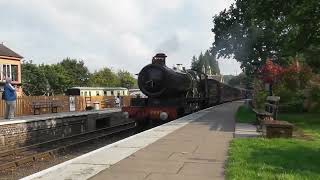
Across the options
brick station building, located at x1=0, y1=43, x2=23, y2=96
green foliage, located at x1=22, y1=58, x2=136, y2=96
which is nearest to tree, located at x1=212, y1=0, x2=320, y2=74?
brick station building, located at x1=0, y1=43, x2=23, y2=96

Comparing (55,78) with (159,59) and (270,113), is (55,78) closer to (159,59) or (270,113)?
(159,59)

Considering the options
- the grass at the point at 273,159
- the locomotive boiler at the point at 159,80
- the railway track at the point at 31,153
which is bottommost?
the railway track at the point at 31,153

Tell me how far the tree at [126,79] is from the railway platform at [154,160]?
10454 centimetres

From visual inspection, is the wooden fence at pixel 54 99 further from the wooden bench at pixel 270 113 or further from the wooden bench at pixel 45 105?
the wooden bench at pixel 270 113

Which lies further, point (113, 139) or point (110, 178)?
point (113, 139)

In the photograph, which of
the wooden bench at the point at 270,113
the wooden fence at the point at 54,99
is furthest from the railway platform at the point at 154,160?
the wooden fence at the point at 54,99

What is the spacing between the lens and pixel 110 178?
29.7 ft

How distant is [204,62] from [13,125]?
15015 centimetres

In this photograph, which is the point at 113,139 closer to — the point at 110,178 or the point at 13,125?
the point at 13,125

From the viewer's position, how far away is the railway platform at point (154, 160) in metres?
9.34

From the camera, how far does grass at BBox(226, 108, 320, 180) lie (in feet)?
30.4

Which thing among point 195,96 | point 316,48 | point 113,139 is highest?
point 316,48

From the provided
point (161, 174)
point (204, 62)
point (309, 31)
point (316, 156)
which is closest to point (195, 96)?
point (309, 31)

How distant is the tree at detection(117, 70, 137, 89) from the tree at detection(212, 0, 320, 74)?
71143 millimetres
